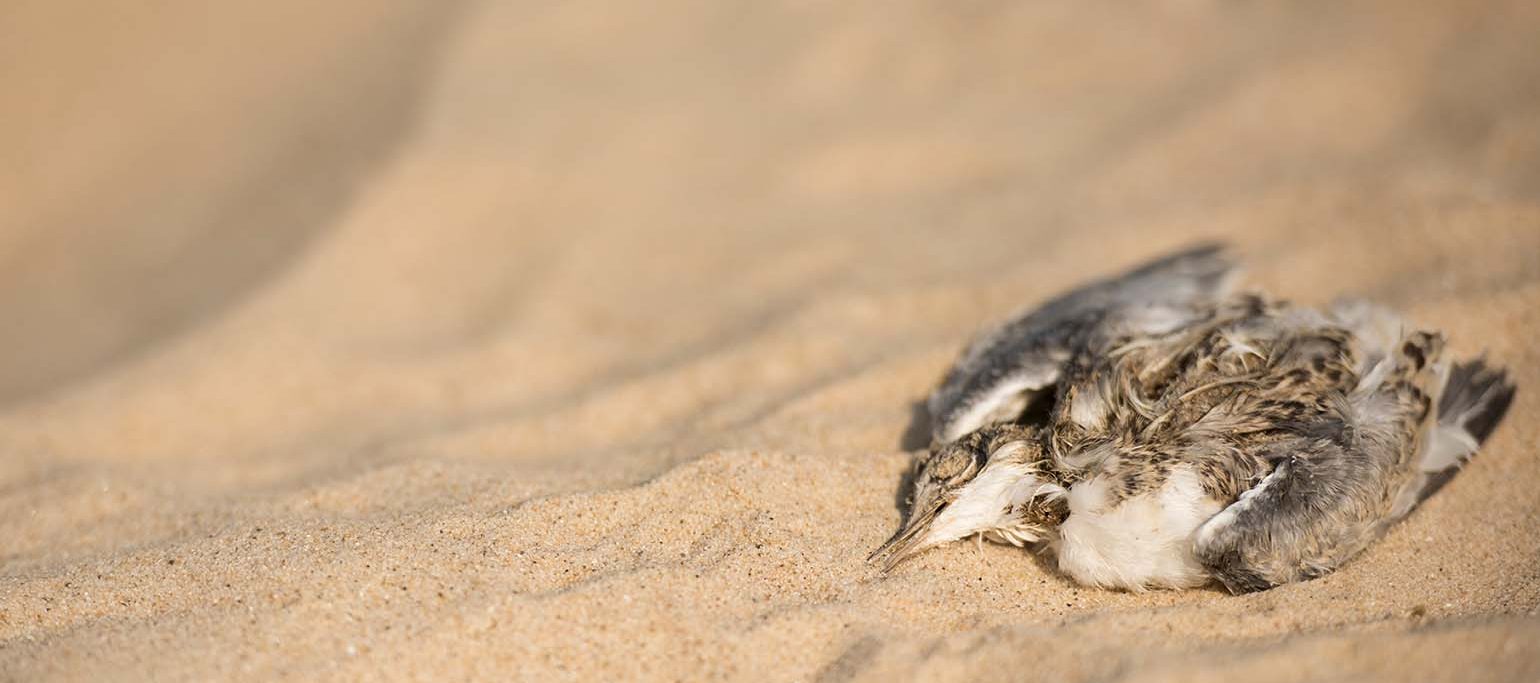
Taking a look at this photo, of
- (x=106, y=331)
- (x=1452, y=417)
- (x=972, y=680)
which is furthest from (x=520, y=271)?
(x=1452, y=417)

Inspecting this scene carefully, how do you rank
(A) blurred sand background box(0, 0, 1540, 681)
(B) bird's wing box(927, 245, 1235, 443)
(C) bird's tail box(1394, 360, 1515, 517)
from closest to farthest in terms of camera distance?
(A) blurred sand background box(0, 0, 1540, 681)
(C) bird's tail box(1394, 360, 1515, 517)
(B) bird's wing box(927, 245, 1235, 443)

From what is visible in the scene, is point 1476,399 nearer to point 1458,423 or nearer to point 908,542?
point 1458,423

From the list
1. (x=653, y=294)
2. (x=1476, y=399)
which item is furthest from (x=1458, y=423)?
(x=653, y=294)

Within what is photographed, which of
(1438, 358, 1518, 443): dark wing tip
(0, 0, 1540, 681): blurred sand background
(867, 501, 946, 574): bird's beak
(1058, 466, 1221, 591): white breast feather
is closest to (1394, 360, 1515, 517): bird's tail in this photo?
(1438, 358, 1518, 443): dark wing tip

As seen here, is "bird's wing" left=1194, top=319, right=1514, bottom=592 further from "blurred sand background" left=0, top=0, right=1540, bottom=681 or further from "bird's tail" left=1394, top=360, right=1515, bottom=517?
"blurred sand background" left=0, top=0, right=1540, bottom=681

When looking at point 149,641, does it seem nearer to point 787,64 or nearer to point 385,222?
point 385,222
